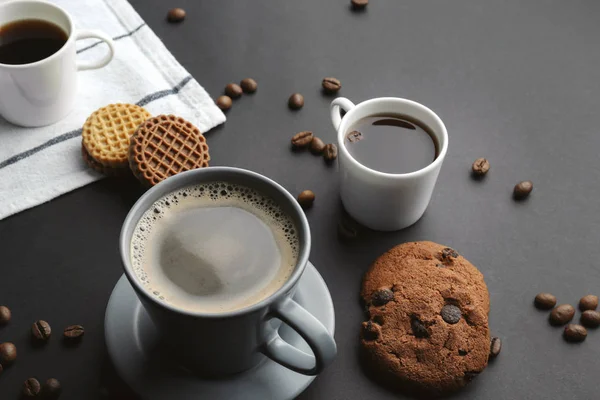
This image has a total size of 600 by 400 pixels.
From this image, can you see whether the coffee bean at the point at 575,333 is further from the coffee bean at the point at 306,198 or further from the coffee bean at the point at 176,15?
the coffee bean at the point at 176,15

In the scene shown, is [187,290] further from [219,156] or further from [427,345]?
[219,156]

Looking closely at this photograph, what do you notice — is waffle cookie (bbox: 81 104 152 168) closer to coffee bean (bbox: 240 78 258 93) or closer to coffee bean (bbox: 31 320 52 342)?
coffee bean (bbox: 240 78 258 93)

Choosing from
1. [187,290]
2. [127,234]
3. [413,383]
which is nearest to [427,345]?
[413,383]

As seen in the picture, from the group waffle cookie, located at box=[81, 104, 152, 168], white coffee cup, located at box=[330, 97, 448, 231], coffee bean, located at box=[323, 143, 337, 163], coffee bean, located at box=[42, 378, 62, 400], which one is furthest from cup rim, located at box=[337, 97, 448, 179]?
coffee bean, located at box=[42, 378, 62, 400]

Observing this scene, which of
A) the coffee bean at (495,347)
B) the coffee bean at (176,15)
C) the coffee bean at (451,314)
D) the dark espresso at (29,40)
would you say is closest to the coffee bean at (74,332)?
the dark espresso at (29,40)

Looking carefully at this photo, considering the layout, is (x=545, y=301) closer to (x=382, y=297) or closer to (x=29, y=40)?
(x=382, y=297)

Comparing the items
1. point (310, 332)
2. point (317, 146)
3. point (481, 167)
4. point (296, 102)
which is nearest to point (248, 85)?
point (296, 102)
